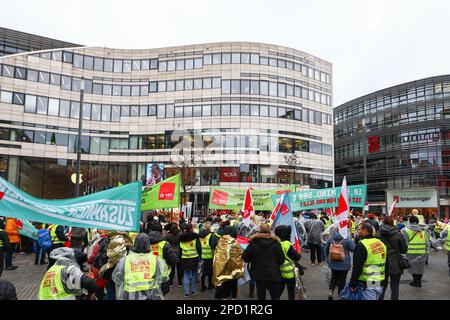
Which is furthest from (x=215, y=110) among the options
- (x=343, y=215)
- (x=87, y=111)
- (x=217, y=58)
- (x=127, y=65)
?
(x=343, y=215)

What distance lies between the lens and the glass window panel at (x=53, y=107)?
4538cm

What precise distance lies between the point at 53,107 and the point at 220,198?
37794mm

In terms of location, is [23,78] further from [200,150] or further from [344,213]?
[344,213]

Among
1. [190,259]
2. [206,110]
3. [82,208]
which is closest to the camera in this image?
[82,208]

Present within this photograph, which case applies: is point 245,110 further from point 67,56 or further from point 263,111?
point 67,56

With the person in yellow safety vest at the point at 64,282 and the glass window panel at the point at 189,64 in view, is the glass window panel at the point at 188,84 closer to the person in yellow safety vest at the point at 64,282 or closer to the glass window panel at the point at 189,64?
the glass window panel at the point at 189,64

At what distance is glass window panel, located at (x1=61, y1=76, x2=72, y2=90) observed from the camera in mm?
46434

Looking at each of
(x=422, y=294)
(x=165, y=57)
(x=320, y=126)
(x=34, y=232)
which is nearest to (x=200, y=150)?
(x=165, y=57)

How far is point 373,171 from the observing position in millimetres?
65188

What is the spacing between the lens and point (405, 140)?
60.1m

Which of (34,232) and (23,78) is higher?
(23,78)
